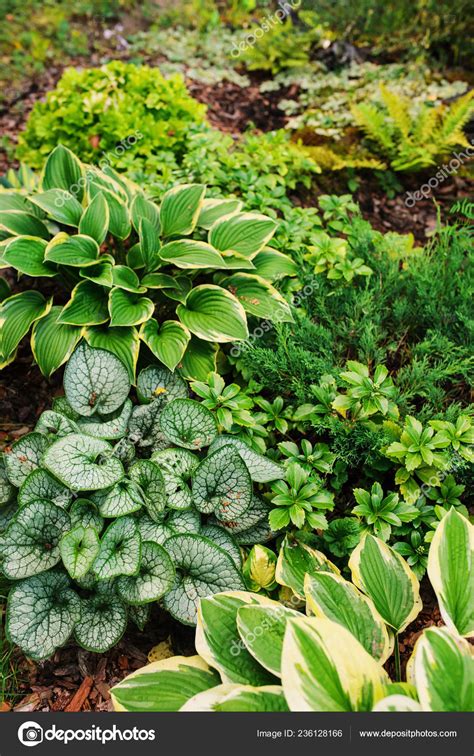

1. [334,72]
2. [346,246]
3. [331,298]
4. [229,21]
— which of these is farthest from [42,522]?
[229,21]

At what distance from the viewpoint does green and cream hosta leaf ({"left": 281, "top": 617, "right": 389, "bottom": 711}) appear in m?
1.75

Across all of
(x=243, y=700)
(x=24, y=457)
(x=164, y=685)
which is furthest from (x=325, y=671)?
(x=24, y=457)

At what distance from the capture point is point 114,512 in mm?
2271

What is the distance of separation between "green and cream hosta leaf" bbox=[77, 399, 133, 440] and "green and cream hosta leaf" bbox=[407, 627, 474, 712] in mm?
1395

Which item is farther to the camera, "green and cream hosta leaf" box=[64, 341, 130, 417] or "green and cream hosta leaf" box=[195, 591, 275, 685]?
"green and cream hosta leaf" box=[64, 341, 130, 417]

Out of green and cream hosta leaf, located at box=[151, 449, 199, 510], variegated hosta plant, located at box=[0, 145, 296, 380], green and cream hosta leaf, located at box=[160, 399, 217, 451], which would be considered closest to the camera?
green and cream hosta leaf, located at box=[151, 449, 199, 510]

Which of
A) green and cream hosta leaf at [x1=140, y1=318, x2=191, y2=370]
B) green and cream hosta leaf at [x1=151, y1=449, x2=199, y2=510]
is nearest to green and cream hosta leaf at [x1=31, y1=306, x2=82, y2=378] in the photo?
green and cream hosta leaf at [x1=140, y1=318, x2=191, y2=370]

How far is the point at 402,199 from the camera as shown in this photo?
438 centimetres

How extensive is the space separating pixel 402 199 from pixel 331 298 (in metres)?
1.60

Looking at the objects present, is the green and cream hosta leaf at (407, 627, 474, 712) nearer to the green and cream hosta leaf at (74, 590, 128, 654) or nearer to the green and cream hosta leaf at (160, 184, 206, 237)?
the green and cream hosta leaf at (74, 590, 128, 654)

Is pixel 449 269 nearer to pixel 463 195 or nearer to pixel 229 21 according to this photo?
pixel 463 195

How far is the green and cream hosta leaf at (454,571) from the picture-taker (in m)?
2.07

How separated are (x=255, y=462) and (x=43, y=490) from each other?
0.83 m
